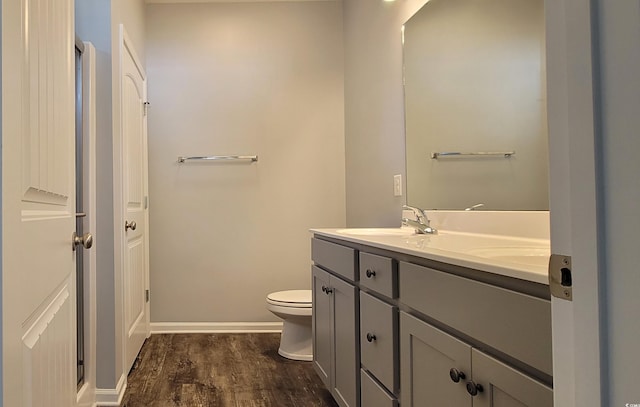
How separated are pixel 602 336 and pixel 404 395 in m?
0.89

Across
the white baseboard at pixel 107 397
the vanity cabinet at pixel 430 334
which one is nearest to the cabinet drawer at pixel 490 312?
the vanity cabinet at pixel 430 334

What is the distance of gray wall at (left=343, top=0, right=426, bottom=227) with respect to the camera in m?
2.39

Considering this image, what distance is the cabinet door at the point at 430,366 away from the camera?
93 centimetres

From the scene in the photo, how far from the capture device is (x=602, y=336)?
417mm

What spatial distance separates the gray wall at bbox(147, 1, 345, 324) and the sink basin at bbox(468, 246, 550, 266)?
2105 millimetres

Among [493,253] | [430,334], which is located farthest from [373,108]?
[430,334]

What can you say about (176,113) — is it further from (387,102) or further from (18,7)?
(18,7)

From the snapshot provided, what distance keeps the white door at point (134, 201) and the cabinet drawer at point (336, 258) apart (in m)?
1.05

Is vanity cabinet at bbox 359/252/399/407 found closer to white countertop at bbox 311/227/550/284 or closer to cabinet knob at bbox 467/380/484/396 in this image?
white countertop at bbox 311/227/550/284

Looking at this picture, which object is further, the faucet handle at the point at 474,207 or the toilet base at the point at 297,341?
the toilet base at the point at 297,341

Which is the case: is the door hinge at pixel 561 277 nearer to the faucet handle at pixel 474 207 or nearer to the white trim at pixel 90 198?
the faucet handle at pixel 474 207

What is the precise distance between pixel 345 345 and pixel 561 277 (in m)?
1.33

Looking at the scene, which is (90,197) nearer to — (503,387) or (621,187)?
(503,387)

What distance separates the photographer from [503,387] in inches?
31.1
